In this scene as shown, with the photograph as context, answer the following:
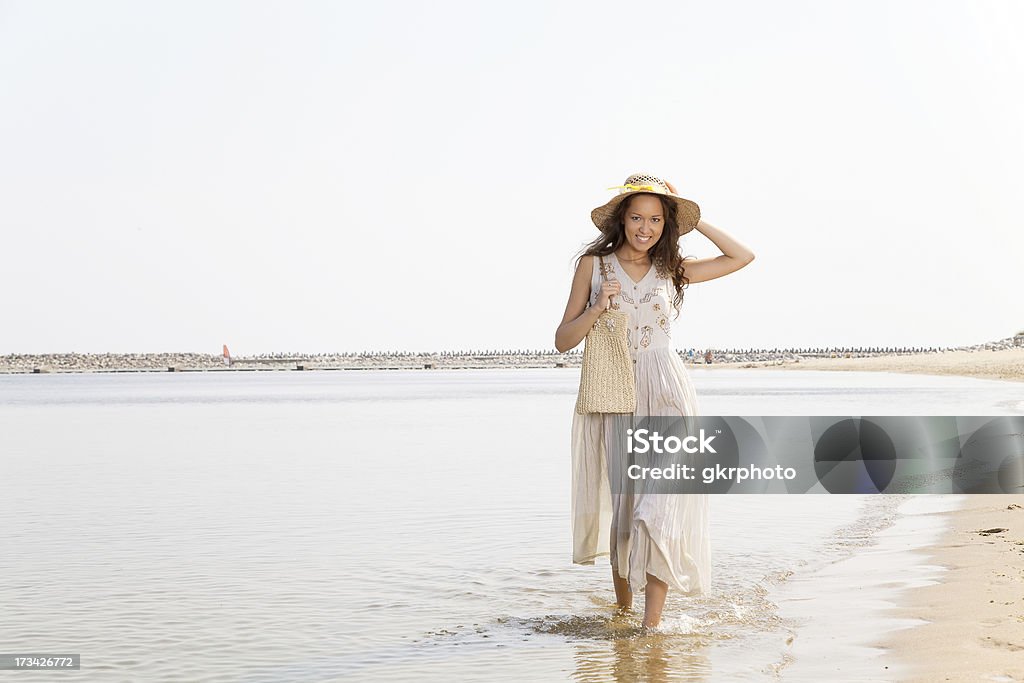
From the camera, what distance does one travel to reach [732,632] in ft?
17.5

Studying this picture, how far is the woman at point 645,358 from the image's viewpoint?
5012 millimetres

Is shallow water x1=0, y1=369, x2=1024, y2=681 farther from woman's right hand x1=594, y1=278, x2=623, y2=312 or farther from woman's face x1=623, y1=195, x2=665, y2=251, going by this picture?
woman's face x1=623, y1=195, x2=665, y2=251

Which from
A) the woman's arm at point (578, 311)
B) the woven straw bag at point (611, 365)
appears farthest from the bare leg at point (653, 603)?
the woman's arm at point (578, 311)

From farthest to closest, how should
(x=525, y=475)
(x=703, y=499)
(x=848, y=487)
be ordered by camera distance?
(x=525, y=475) < (x=848, y=487) < (x=703, y=499)

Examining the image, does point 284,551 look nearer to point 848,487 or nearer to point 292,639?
point 292,639

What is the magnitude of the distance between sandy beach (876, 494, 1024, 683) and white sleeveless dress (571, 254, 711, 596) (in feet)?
2.92

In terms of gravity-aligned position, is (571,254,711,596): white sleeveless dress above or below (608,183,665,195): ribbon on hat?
below

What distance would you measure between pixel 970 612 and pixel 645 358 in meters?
1.88

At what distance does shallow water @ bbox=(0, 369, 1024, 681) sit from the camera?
16.6 ft

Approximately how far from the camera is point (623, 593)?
5.59 meters

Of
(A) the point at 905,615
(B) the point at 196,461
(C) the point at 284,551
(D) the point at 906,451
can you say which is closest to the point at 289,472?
(B) the point at 196,461

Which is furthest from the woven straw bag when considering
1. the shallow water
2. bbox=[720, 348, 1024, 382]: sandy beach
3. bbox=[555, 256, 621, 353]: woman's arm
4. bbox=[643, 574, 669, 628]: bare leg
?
bbox=[720, 348, 1024, 382]: sandy beach

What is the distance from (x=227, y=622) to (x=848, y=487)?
284 inches

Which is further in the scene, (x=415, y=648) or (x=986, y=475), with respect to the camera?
(x=986, y=475)
